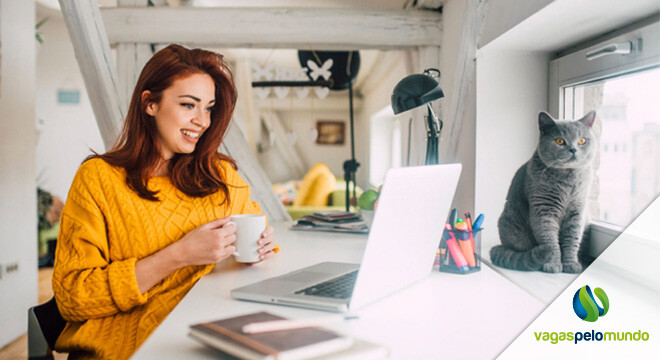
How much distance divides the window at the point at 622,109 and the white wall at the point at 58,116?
16.7 ft

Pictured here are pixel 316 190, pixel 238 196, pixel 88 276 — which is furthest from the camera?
pixel 316 190

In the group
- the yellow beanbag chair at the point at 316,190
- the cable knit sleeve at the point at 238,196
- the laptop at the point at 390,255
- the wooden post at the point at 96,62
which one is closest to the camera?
the laptop at the point at 390,255

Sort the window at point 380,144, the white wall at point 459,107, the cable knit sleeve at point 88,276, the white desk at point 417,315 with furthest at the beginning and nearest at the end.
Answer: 1. the window at point 380,144
2. the white wall at point 459,107
3. the cable knit sleeve at point 88,276
4. the white desk at point 417,315

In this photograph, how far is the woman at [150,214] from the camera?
1.02m

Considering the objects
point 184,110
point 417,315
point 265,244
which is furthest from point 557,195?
point 184,110

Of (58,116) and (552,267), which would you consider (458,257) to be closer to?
(552,267)

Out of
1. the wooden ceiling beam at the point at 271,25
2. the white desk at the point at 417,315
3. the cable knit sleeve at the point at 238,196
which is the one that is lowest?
the white desk at the point at 417,315

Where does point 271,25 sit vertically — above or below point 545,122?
above

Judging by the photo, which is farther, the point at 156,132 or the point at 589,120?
the point at 156,132

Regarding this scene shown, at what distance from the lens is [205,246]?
3.51 feet

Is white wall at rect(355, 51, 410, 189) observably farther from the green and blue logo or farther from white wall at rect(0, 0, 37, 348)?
the green and blue logo

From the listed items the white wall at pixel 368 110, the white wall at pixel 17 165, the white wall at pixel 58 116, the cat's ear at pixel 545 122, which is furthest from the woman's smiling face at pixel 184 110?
the white wall at pixel 58 116

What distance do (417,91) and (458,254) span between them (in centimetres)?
47

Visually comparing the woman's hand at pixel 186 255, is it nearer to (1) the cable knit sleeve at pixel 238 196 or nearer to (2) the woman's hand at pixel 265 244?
(2) the woman's hand at pixel 265 244
